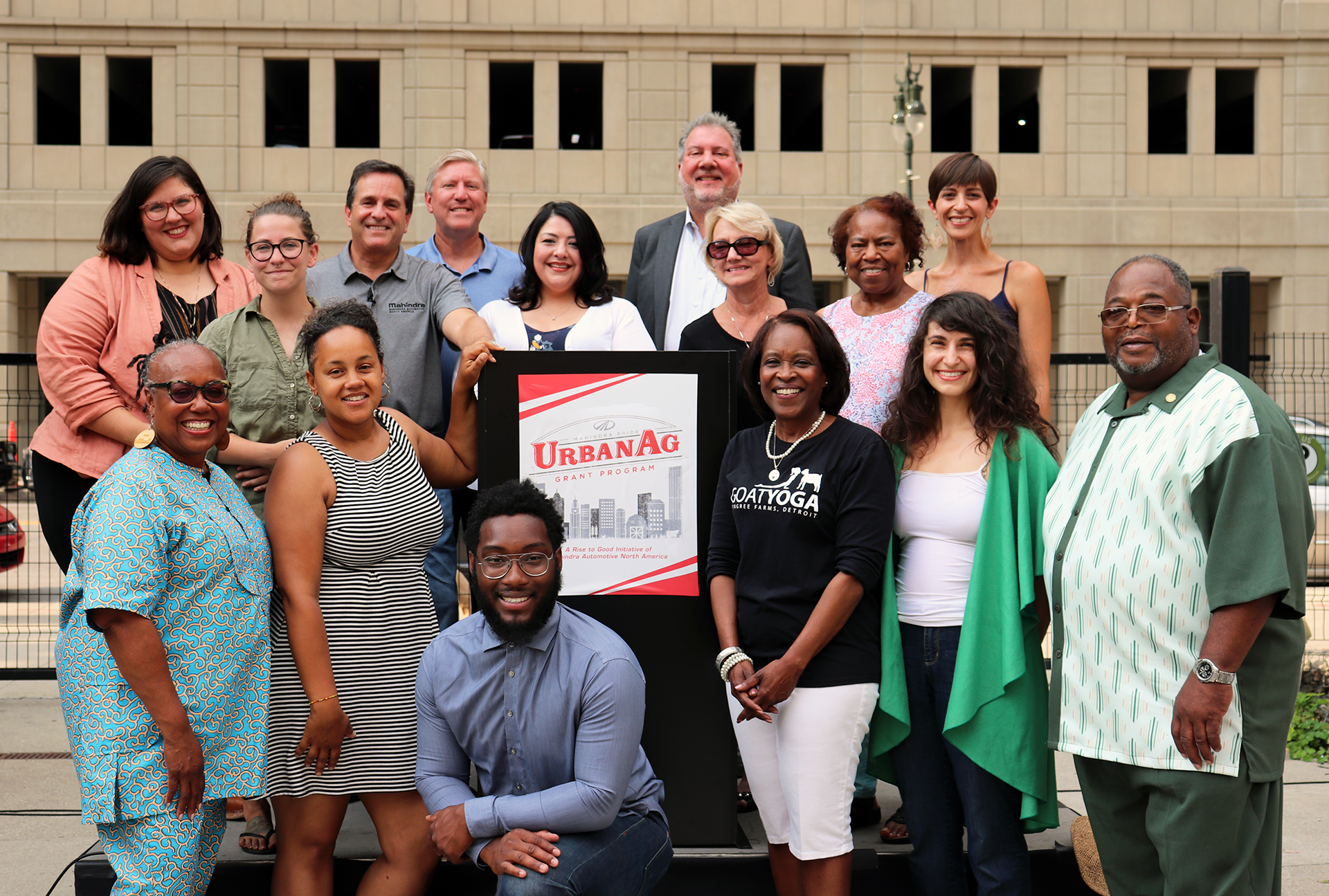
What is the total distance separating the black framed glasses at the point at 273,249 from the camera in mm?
4125

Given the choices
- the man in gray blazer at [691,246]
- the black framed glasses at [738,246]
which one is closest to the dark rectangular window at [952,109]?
the man in gray blazer at [691,246]

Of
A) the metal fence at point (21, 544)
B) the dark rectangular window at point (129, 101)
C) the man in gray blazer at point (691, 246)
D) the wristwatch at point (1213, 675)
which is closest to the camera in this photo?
the wristwatch at point (1213, 675)

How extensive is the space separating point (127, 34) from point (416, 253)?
23154 millimetres

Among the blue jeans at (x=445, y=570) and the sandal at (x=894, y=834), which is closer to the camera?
the sandal at (x=894, y=834)

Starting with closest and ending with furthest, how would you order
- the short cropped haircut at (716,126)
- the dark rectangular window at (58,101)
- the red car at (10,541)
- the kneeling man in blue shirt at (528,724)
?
the kneeling man in blue shirt at (528,724)
the short cropped haircut at (716,126)
the red car at (10,541)
the dark rectangular window at (58,101)

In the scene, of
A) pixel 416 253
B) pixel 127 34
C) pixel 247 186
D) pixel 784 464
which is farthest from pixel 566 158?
pixel 784 464

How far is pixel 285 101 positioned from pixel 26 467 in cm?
2118

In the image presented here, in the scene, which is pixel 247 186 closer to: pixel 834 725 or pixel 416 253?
pixel 416 253

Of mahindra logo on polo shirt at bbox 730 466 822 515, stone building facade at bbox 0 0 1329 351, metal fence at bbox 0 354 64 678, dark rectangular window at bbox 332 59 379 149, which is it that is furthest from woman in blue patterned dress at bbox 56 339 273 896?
dark rectangular window at bbox 332 59 379 149

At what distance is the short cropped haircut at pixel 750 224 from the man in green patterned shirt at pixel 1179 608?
4.69 ft

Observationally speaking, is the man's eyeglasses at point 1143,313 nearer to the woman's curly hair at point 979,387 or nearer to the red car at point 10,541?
the woman's curly hair at point 979,387

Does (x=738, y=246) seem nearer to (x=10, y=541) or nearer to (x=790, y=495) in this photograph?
(x=790, y=495)

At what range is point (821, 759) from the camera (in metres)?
3.48

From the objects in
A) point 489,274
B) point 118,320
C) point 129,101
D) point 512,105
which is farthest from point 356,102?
point 118,320
